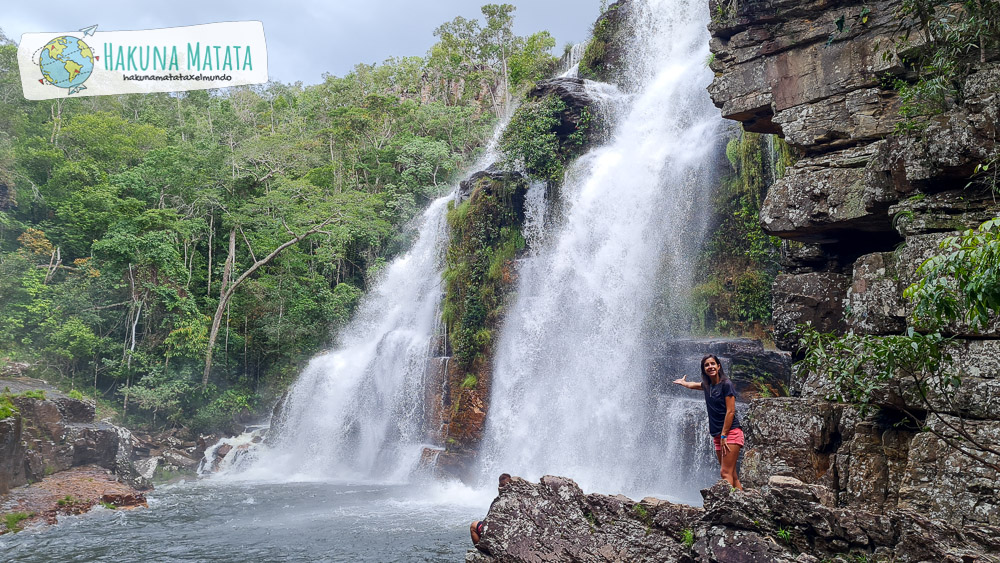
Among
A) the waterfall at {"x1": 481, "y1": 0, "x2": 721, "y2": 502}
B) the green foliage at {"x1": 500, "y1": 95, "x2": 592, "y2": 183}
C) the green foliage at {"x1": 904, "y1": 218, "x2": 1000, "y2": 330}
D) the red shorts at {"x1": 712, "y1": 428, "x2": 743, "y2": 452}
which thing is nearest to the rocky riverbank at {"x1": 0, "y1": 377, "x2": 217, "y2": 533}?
the waterfall at {"x1": 481, "y1": 0, "x2": 721, "y2": 502}

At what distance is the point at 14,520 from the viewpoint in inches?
456

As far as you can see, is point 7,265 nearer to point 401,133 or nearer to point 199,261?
point 199,261

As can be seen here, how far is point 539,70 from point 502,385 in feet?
70.8

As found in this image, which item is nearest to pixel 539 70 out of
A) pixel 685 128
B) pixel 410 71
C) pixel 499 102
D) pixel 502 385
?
pixel 499 102

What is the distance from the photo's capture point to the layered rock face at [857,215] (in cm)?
575

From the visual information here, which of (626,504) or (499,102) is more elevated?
(499,102)

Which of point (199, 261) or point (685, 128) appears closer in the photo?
point (685, 128)

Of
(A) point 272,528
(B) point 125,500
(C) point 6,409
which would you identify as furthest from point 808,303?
(C) point 6,409

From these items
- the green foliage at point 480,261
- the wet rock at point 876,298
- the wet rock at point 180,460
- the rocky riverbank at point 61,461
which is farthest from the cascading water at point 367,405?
the wet rock at point 876,298

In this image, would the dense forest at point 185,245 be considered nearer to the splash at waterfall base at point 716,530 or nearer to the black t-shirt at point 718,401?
the splash at waterfall base at point 716,530

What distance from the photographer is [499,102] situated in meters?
36.3

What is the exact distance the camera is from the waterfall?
13.2 metres

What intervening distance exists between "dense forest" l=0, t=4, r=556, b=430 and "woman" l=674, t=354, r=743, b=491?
18.9m

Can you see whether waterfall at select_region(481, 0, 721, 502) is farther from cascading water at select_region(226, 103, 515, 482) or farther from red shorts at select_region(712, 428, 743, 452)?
red shorts at select_region(712, 428, 743, 452)
